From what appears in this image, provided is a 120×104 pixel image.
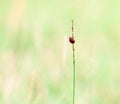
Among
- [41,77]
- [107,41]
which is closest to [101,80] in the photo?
[41,77]

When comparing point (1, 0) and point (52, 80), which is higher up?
point (1, 0)

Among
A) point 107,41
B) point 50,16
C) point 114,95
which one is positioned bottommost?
point 114,95

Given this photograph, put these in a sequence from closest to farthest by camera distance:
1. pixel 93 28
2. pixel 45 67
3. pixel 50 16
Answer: pixel 45 67, pixel 93 28, pixel 50 16

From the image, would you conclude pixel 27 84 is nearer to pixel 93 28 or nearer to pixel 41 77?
pixel 41 77

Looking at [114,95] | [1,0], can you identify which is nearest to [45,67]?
[114,95]

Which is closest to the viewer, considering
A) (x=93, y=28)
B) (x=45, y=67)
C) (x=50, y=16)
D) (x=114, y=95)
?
(x=114, y=95)

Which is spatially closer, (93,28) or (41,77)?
(41,77)
